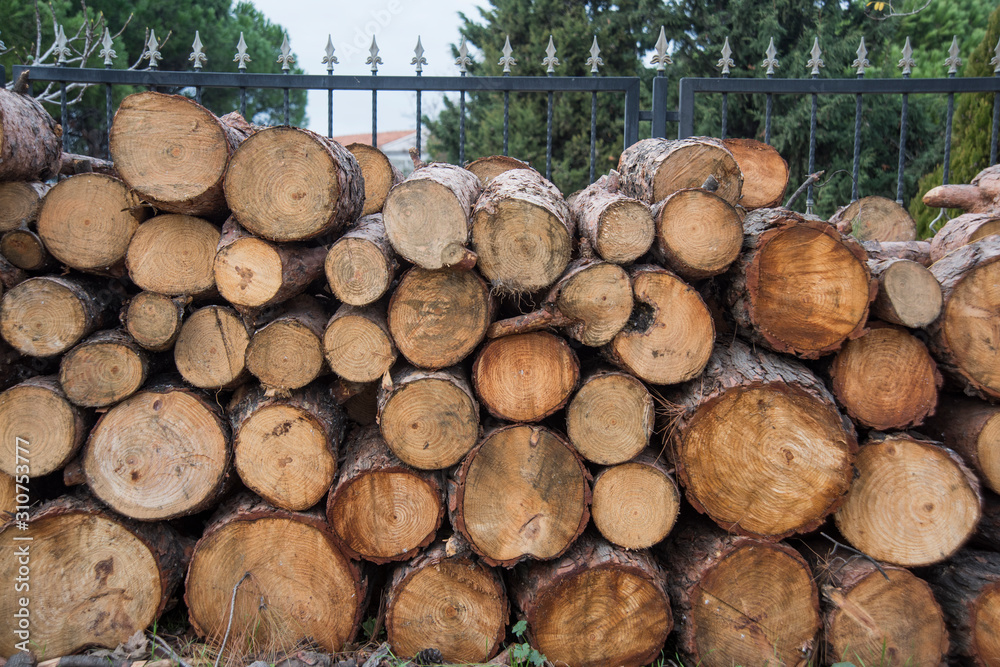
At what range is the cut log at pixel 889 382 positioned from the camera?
214 centimetres

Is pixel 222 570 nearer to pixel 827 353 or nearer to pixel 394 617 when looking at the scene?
pixel 394 617

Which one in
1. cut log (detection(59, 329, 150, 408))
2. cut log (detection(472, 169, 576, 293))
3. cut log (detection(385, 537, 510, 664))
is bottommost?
cut log (detection(385, 537, 510, 664))

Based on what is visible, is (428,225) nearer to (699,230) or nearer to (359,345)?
(359,345)

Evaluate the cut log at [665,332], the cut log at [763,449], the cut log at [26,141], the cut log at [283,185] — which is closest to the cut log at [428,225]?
the cut log at [283,185]

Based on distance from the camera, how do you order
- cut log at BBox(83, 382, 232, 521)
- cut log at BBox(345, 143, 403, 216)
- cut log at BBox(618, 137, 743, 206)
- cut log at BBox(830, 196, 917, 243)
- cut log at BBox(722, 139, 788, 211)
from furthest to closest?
cut log at BBox(830, 196, 917, 243)
cut log at BBox(345, 143, 403, 216)
cut log at BBox(722, 139, 788, 211)
cut log at BBox(618, 137, 743, 206)
cut log at BBox(83, 382, 232, 521)

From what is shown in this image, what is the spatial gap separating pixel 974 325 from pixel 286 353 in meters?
2.52

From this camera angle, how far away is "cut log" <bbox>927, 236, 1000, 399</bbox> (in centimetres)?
215

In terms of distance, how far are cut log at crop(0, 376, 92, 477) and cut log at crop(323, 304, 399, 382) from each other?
1.04m

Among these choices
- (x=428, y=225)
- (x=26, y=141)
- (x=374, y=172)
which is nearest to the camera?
(x=428, y=225)

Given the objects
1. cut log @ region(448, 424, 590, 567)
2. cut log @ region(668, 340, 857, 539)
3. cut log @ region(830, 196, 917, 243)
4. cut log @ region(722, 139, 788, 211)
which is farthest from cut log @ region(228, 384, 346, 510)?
cut log @ region(830, 196, 917, 243)

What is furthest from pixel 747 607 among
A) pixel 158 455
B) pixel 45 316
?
pixel 45 316

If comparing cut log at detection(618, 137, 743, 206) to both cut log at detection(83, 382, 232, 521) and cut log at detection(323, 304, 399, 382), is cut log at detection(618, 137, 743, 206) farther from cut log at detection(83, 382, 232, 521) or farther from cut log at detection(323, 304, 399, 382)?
cut log at detection(83, 382, 232, 521)

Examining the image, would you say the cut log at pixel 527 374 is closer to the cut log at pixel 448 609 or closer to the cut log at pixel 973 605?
the cut log at pixel 448 609

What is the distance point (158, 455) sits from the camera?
2225mm
